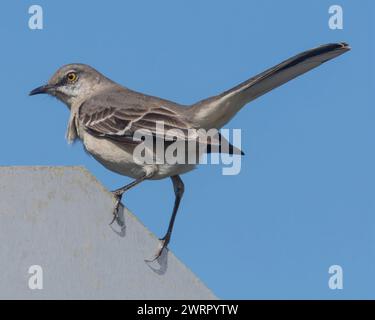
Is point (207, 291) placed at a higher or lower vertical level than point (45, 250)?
lower

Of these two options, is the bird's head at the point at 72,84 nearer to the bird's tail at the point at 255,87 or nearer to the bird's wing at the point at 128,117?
the bird's wing at the point at 128,117

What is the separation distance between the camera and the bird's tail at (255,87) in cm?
617

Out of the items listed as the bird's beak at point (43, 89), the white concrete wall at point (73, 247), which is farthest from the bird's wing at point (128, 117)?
the white concrete wall at point (73, 247)

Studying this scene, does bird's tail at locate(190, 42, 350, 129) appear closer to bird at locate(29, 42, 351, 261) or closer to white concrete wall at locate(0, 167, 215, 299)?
bird at locate(29, 42, 351, 261)

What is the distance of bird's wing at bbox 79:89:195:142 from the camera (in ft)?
22.8

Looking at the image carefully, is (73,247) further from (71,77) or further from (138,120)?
(71,77)

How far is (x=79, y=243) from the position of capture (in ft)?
12.8

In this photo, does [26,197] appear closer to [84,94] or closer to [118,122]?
[118,122]

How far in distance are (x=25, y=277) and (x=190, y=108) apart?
362 cm

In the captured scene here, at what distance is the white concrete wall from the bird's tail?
8.47 feet

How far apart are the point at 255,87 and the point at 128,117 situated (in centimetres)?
140
